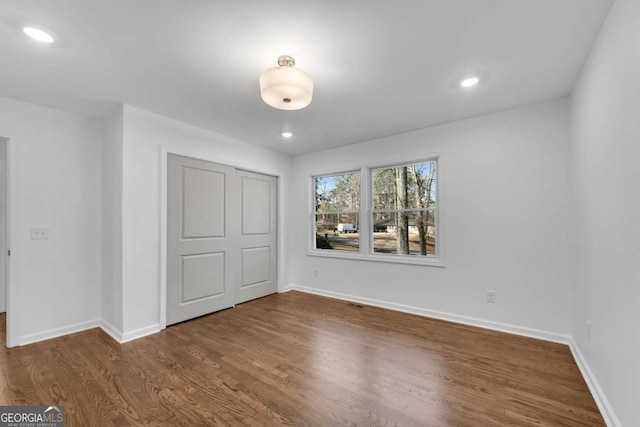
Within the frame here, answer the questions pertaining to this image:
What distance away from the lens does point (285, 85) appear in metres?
1.90

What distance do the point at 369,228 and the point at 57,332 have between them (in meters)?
3.87

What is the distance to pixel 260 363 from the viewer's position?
2381 mm

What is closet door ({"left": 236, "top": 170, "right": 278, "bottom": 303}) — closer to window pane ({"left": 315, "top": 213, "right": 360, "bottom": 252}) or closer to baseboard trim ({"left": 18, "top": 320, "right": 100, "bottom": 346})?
window pane ({"left": 315, "top": 213, "right": 360, "bottom": 252})

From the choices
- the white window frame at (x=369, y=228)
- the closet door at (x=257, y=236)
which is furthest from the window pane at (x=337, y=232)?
the closet door at (x=257, y=236)

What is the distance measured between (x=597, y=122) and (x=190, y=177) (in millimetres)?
3875

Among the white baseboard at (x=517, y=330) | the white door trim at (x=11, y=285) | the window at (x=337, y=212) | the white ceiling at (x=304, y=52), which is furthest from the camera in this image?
the window at (x=337, y=212)

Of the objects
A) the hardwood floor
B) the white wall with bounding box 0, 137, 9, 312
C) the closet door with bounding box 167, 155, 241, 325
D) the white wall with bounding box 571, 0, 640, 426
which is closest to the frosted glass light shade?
the white wall with bounding box 571, 0, 640, 426

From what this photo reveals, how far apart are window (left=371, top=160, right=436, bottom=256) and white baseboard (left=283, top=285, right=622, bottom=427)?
74 centimetres

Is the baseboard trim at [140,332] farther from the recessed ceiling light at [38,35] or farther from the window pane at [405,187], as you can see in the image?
the window pane at [405,187]

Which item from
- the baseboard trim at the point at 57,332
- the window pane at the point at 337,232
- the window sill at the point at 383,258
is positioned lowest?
the baseboard trim at the point at 57,332

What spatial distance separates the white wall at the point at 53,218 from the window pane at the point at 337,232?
9.94 ft

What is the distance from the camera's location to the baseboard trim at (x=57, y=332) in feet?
9.01

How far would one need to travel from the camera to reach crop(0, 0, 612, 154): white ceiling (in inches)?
63.4

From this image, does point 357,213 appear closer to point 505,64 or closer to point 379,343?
point 379,343
